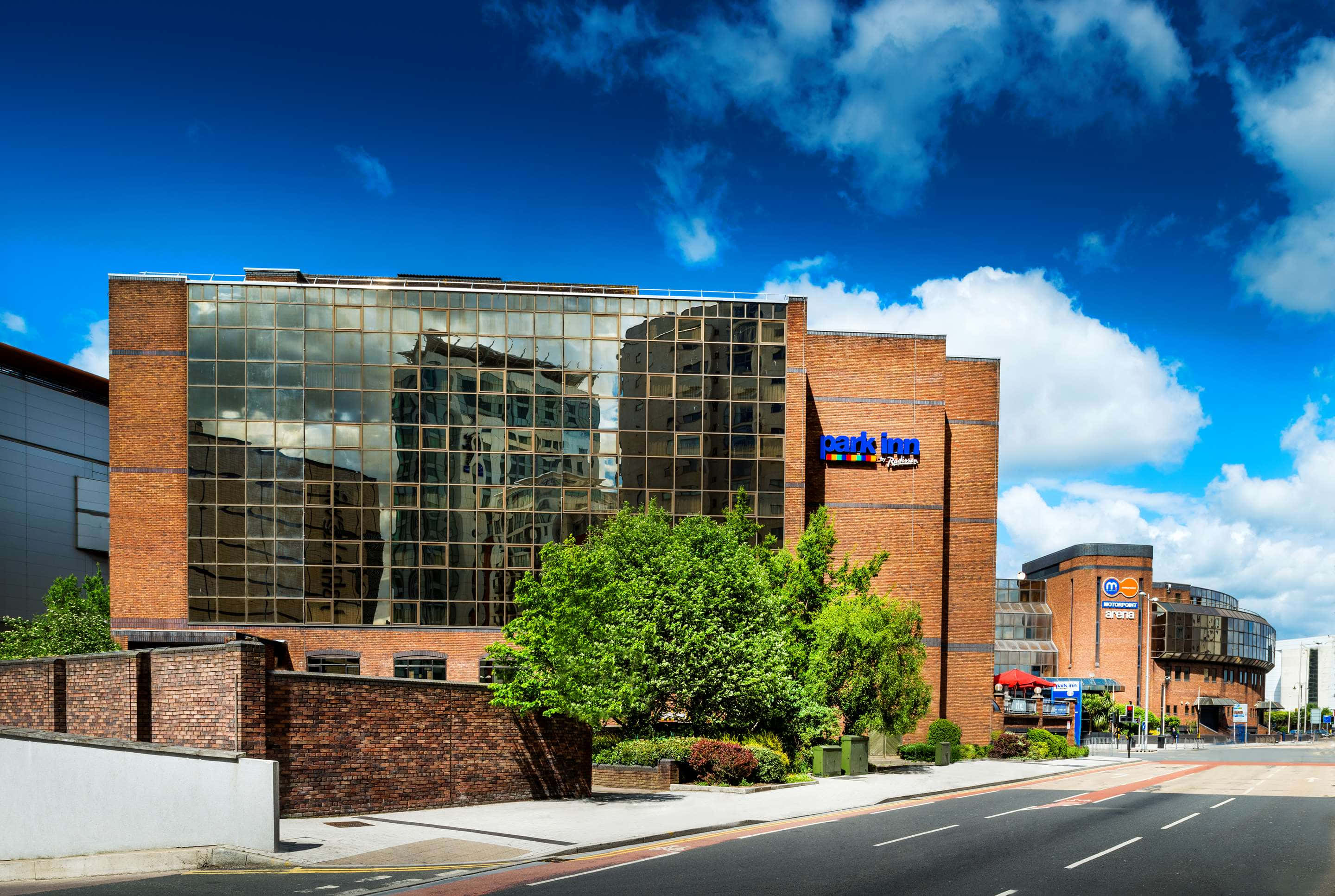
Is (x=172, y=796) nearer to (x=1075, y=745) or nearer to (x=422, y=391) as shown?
(x=422, y=391)

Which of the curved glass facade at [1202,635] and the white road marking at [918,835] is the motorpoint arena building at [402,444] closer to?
the white road marking at [918,835]

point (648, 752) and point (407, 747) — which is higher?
point (407, 747)

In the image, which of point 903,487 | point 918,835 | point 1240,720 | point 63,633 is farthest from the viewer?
point 1240,720

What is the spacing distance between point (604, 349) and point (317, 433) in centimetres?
1387

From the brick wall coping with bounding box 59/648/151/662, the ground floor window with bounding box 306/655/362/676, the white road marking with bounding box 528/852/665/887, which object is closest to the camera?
the white road marking with bounding box 528/852/665/887

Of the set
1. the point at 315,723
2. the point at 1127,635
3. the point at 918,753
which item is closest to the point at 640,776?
the point at 315,723

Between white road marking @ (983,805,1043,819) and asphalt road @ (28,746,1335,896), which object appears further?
white road marking @ (983,805,1043,819)

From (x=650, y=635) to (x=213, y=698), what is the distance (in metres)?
12.6

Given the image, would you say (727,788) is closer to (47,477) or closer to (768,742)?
(768,742)

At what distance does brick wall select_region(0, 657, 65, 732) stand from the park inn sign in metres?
37.6

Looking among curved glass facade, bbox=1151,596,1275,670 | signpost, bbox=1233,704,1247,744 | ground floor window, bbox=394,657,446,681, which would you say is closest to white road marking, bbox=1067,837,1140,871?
ground floor window, bbox=394,657,446,681

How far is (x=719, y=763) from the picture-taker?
29.6m

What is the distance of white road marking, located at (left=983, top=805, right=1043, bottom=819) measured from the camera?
25484 millimetres

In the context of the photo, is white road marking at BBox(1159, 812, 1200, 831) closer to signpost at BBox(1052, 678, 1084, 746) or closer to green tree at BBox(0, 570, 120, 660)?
signpost at BBox(1052, 678, 1084, 746)
